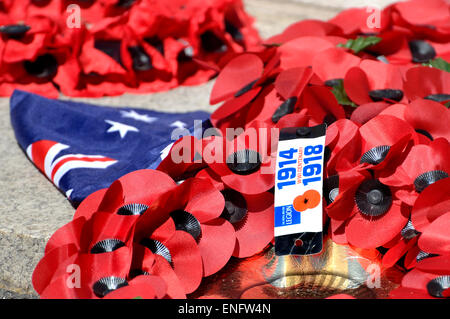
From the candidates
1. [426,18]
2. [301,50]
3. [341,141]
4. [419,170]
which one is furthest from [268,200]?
[426,18]

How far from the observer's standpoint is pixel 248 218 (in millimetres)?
1164

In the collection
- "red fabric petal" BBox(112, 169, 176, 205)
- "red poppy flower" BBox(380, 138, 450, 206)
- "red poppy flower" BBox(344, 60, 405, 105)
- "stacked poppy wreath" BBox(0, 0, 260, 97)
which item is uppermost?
"red poppy flower" BBox(380, 138, 450, 206)

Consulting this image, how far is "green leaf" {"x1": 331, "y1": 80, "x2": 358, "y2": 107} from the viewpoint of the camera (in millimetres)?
1361

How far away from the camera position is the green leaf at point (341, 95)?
4.47 feet

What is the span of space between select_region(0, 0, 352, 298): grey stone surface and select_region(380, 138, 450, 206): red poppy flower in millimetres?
644

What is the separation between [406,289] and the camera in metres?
0.99

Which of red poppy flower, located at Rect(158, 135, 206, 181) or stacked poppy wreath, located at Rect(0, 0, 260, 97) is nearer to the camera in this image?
red poppy flower, located at Rect(158, 135, 206, 181)

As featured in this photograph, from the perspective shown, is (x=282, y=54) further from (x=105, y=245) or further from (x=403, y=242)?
(x=105, y=245)

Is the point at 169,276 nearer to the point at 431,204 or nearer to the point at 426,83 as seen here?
the point at 431,204

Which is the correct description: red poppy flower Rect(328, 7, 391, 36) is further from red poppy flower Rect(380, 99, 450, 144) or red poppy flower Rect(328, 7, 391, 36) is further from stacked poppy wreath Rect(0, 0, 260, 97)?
red poppy flower Rect(380, 99, 450, 144)

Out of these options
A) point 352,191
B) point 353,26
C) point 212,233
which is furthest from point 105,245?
point 353,26

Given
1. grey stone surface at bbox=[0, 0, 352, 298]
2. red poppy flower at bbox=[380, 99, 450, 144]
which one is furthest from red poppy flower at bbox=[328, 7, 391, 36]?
red poppy flower at bbox=[380, 99, 450, 144]

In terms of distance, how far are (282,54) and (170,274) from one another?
28.1 inches
